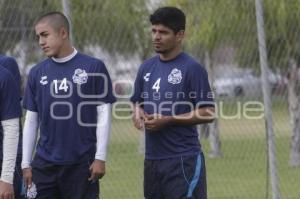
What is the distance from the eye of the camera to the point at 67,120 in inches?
292

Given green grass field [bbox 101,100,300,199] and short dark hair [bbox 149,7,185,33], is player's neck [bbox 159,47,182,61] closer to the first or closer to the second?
short dark hair [bbox 149,7,185,33]

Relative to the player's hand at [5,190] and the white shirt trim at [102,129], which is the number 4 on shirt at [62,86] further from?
the player's hand at [5,190]

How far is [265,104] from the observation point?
9.80 meters

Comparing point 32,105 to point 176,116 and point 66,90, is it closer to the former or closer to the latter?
point 66,90

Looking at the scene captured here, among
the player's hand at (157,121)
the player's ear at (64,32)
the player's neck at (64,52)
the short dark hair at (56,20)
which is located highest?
the short dark hair at (56,20)

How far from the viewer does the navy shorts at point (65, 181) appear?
7438 millimetres

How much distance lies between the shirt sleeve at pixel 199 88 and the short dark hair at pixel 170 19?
0.36 metres

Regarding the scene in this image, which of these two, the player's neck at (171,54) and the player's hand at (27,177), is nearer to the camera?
the player's hand at (27,177)

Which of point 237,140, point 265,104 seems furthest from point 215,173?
point 265,104

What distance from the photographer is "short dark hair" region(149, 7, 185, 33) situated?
7.63 metres

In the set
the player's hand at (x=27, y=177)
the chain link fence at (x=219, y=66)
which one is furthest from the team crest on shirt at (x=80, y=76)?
the chain link fence at (x=219, y=66)

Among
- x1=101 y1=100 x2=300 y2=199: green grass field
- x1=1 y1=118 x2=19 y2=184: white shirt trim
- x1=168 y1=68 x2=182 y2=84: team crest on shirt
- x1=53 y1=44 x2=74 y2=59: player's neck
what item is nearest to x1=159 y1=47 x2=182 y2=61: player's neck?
x1=168 y1=68 x2=182 y2=84: team crest on shirt

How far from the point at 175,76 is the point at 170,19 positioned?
459 mm

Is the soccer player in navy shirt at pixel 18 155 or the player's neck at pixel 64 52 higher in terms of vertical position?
the player's neck at pixel 64 52
